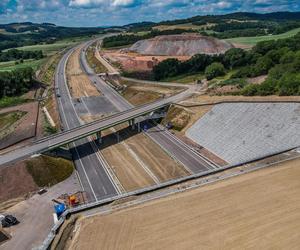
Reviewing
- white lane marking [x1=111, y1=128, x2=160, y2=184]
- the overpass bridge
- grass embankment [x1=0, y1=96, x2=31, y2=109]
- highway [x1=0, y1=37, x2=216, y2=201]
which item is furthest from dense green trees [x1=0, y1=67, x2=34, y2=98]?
white lane marking [x1=111, y1=128, x2=160, y2=184]

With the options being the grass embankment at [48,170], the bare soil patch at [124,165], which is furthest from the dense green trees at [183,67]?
the grass embankment at [48,170]

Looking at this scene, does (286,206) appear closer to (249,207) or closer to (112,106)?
(249,207)

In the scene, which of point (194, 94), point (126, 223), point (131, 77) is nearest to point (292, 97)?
point (194, 94)

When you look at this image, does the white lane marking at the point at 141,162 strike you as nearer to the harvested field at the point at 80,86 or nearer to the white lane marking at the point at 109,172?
the white lane marking at the point at 109,172

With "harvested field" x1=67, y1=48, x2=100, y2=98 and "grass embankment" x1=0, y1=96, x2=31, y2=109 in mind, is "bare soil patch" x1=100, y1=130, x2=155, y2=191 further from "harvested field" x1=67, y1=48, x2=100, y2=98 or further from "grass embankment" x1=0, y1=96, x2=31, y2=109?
"grass embankment" x1=0, y1=96, x2=31, y2=109

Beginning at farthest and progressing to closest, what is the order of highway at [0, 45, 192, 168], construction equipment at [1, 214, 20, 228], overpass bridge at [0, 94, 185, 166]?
1. highway at [0, 45, 192, 168]
2. overpass bridge at [0, 94, 185, 166]
3. construction equipment at [1, 214, 20, 228]

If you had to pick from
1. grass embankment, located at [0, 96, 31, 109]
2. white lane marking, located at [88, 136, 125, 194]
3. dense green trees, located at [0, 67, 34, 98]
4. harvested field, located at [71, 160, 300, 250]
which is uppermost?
dense green trees, located at [0, 67, 34, 98]

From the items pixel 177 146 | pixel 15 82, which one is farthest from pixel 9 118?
pixel 177 146
